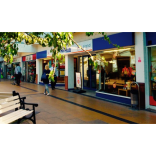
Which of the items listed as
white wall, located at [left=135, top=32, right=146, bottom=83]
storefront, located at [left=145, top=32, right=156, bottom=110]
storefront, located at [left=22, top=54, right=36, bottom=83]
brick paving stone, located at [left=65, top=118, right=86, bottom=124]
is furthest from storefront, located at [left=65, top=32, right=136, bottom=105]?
storefront, located at [left=22, top=54, right=36, bottom=83]

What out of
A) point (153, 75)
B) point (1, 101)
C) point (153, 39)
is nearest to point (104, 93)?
point (153, 75)

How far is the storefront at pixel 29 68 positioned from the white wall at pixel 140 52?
43.3 ft

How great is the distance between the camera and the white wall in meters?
7.23

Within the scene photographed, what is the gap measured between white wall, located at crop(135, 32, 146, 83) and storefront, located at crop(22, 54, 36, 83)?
1321 cm

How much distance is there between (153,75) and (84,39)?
17.3ft

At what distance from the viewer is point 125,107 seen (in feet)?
25.0

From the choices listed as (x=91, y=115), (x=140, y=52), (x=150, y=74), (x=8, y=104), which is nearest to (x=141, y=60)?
(x=140, y=52)

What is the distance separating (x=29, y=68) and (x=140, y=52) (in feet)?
52.2

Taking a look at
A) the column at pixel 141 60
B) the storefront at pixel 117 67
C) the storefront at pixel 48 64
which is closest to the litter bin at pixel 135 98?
the column at pixel 141 60

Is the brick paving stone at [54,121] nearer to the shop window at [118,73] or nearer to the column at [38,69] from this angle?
the shop window at [118,73]

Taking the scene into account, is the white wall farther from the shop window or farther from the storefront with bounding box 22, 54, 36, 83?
the storefront with bounding box 22, 54, 36, 83

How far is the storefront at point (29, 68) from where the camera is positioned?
64.7ft

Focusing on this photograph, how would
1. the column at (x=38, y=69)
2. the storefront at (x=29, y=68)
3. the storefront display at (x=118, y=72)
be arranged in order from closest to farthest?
the storefront display at (x=118, y=72) → the column at (x=38, y=69) → the storefront at (x=29, y=68)

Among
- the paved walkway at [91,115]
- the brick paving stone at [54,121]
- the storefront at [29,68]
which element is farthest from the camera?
the storefront at [29,68]
